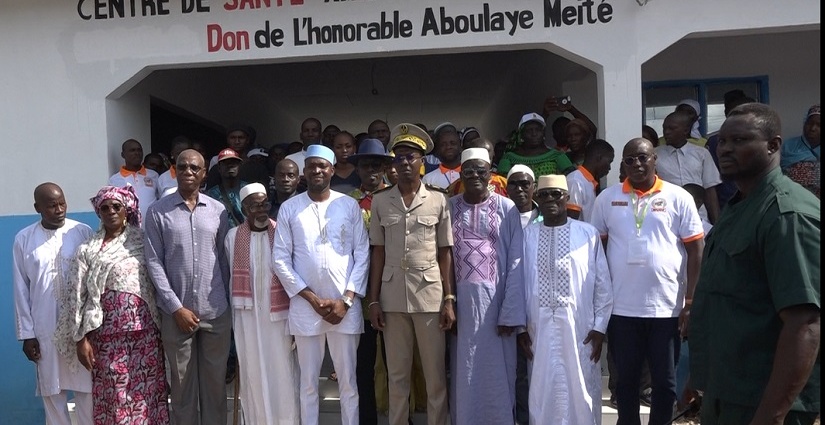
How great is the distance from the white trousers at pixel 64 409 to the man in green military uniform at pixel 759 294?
385cm

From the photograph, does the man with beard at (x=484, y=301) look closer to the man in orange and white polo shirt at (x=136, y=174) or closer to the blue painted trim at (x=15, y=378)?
the man in orange and white polo shirt at (x=136, y=174)

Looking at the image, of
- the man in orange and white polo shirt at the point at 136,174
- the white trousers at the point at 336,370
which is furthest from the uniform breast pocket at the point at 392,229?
the man in orange and white polo shirt at the point at 136,174

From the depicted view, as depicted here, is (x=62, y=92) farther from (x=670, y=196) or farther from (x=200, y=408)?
(x=670, y=196)

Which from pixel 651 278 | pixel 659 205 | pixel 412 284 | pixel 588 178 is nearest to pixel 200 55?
pixel 412 284

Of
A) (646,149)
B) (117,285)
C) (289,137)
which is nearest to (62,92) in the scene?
(117,285)

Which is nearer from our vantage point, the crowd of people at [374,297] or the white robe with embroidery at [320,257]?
the crowd of people at [374,297]

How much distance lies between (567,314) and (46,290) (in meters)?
3.42

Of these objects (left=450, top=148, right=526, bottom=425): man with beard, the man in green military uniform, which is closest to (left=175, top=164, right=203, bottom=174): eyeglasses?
(left=450, top=148, right=526, bottom=425): man with beard

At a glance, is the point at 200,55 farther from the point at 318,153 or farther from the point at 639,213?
the point at 639,213

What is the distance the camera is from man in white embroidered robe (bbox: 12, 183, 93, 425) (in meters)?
4.63

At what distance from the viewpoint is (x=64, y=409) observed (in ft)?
15.6

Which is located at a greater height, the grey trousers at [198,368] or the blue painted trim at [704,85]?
the blue painted trim at [704,85]

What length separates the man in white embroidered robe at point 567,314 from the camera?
4.09 m

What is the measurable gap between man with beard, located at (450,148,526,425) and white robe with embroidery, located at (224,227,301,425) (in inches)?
41.2
